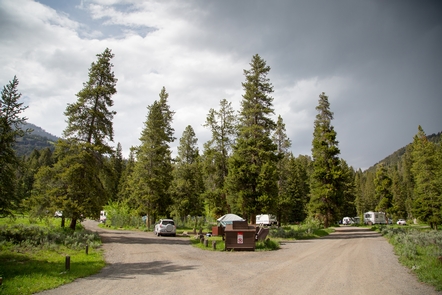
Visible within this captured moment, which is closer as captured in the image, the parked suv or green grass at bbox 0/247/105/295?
green grass at bbox 0/247/105/295

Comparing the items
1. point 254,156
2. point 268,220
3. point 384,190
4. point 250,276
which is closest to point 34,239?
point 250,276

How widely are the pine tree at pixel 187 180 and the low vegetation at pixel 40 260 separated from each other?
18851mm

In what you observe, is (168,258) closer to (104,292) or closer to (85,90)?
(104,292)

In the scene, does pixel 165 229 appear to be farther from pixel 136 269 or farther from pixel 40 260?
pixel 136 269

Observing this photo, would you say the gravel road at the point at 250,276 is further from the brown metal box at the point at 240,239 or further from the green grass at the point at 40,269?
the brown metal box at the point at 240,239

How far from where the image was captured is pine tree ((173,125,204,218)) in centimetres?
3912

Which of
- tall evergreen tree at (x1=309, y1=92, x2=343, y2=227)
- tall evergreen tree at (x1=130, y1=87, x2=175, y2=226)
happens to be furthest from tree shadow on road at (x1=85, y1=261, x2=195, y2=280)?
tall evergreen tree at (x1=309, y1=92, x2=343, y2=227)

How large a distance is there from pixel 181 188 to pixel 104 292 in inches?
1215

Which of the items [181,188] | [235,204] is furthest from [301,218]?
[235,204]

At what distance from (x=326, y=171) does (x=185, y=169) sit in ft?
63.6

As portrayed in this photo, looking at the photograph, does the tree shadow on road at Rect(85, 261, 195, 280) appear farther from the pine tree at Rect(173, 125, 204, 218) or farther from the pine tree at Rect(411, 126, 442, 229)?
the pine tree at Rect(411, 126, 442, 229)

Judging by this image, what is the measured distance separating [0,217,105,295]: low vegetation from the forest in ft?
6.13

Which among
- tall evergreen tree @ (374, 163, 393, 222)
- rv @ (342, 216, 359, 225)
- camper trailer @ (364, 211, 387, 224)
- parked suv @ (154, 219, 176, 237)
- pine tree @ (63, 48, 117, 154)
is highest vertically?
pine tree @ (63, 48, 117, 154)

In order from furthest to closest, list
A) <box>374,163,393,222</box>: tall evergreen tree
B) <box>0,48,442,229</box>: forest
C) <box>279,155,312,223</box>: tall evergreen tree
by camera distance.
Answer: <box>374,163,393,222</box>: tall evergreen tree
<box>279,155,312,223</box>: tall evergreen tree
<box>0,48,442,229</box>: forest
